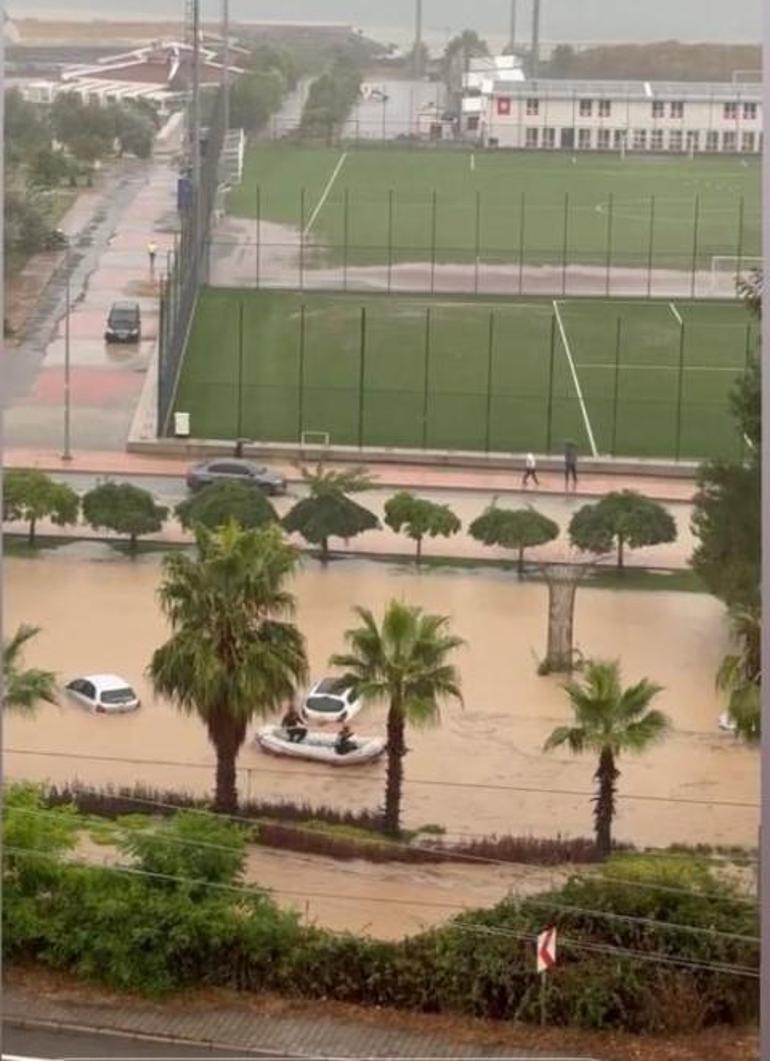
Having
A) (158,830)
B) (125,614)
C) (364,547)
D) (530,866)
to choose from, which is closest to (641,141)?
(364,547)

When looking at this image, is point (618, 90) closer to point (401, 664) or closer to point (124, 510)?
point (124, 510)

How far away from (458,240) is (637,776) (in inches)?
229

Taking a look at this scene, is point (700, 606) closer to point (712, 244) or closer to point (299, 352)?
point (299, 352)

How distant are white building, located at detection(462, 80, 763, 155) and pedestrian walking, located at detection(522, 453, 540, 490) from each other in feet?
3.59

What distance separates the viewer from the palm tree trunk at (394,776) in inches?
169

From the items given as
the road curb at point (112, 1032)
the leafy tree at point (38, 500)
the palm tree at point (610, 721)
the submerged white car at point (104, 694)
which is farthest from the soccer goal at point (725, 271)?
the road curb at point (112, 1032)

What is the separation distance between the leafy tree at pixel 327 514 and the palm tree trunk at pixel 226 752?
1.37m

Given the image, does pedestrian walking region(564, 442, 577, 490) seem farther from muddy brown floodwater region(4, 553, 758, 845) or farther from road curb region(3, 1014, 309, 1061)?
road curb region(3, 1014, 309, 1061)

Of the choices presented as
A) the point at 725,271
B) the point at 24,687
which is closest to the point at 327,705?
the point at 24,687

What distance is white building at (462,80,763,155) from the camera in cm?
611

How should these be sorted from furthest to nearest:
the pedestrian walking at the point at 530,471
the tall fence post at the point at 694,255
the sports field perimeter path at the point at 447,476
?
1. the tall fence post at the point at 694,255
2. the pedestrian walking at the point at 530,471
3. the sports field perimeter path at the point at 447,476

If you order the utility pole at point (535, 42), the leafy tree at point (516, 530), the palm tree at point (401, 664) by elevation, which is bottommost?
the palm tree at point (401, 664)

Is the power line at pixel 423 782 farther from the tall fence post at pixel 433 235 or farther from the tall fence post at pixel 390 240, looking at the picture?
the tall fence post at pixel 433 235

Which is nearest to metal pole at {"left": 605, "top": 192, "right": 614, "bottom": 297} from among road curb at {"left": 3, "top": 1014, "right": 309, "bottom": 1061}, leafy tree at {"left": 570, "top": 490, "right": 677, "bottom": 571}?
leafy tree at {"left": 570, "top": 490, "right": 677, "bottom": 571}
